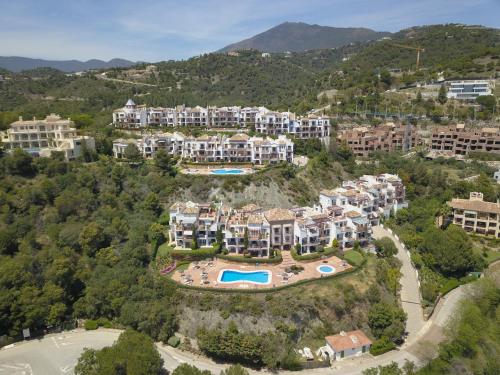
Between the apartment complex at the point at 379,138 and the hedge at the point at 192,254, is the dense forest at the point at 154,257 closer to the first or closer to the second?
the hedge at the point at 192,254

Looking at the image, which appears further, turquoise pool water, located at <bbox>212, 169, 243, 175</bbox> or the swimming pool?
turquoise pool water, located at <bbox>212, 169, 243, 175</bbox>

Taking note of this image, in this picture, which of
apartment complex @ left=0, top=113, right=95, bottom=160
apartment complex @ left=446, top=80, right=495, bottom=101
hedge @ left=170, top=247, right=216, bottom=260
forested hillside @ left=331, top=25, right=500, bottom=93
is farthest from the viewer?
forested hillside @ left=331, top=25, right=500, bottom=93

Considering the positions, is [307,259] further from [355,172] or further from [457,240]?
[355,172]


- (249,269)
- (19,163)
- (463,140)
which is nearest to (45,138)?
(19,163)

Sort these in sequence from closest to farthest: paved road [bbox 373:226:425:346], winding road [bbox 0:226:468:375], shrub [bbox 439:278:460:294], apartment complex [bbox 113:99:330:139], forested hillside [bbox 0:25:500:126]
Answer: winding road [bbox 0:226:468:375] < paved road [bbox 373:226:425:346] < shrub [bbox 439:278:460:294] < apartment complex [bbox 113:99:330:139] < forested hillside [bbox 0:25:500:126]

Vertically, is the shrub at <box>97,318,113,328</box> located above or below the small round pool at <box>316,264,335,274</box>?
below

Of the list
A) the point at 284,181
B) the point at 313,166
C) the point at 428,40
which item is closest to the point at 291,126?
the point at 313,166

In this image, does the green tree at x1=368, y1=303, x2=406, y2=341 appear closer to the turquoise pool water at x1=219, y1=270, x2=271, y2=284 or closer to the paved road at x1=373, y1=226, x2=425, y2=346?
the paved road at x1=373, y1=226, x2=425, y2=346

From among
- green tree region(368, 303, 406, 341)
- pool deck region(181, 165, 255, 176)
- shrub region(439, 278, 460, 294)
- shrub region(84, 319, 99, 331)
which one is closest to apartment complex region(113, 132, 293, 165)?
pool deck region(181, 165, 255, 176)
